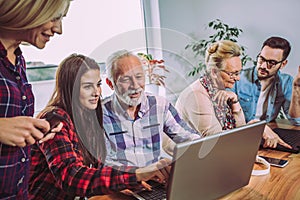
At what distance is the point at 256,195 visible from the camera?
122 cm

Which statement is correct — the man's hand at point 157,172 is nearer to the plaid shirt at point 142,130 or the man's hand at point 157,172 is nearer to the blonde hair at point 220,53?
the plaid shirt at point 142,130

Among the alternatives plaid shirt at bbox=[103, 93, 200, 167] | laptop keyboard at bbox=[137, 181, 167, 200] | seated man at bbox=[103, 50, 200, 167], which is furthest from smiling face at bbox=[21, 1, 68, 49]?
laptop keyboard at bbox=[137, 181, 167, 200]

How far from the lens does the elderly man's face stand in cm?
168

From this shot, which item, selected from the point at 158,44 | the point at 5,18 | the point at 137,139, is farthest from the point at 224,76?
the point at 5,18

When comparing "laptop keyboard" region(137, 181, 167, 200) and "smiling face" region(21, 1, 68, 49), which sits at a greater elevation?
"smiling face" region(21, 1, 68, 49)

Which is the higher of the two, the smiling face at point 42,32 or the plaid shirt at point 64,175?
the smiling face at point 42,32

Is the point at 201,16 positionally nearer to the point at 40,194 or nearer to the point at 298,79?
the point at 298,79

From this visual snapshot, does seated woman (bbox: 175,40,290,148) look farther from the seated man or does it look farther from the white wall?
the white wall

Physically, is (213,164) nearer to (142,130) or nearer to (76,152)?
(76,152)

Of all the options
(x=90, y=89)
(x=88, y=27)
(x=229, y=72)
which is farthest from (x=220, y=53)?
(x=90, y=89)

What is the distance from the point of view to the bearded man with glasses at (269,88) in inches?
92.3

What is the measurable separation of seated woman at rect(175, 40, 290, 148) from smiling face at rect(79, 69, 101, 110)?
67 centimetres

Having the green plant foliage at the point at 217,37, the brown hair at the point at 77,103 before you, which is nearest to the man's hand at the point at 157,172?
the brown hair at the point at 77,103

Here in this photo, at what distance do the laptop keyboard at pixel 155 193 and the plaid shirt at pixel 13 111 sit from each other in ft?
1.36
